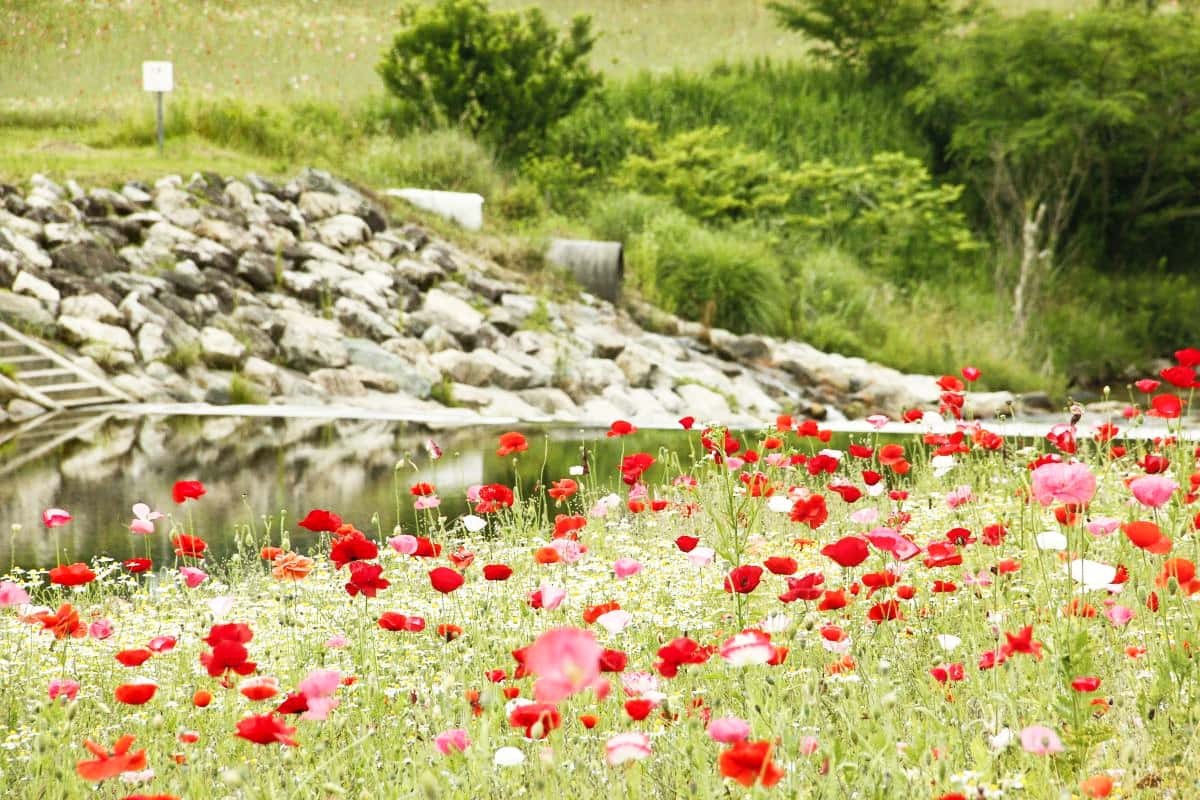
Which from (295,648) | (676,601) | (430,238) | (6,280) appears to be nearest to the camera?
(295,648)

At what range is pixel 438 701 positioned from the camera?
8.14ft

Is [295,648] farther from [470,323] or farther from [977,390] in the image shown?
[977,390]

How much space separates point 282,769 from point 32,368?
21.5 ft

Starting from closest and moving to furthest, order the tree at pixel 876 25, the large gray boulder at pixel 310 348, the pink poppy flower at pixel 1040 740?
the pink poppy flower at pixel 1040 740
the large gray boulder at pixel 310 348
the tree at pixel 876 25

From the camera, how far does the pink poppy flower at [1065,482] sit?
1.91 m

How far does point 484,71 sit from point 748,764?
13.5 metres

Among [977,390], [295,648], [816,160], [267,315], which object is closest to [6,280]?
[267,315]

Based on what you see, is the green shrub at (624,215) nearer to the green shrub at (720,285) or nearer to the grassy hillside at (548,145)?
the grassy hillside at (548,145)

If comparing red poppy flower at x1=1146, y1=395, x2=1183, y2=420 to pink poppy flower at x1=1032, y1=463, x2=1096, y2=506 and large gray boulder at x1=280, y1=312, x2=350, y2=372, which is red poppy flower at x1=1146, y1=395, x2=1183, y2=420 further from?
large gray boulder at x1=280, y1=312, x2=350, y2=372

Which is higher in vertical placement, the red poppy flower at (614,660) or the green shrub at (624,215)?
the red poppy flower at (614,660)

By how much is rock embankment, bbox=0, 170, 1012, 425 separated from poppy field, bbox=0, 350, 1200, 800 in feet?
16.3

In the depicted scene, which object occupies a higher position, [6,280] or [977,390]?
[6,280]

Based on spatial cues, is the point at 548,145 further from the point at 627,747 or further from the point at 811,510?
the point at 627,747

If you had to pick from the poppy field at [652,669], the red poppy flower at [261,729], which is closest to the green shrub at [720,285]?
the poppy field at [652,669]
